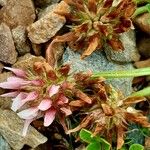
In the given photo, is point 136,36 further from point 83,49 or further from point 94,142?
point 94,142

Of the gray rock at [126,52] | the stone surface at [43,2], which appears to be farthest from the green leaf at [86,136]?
the stone surface at [43,2]

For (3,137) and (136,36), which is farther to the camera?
(136,36)

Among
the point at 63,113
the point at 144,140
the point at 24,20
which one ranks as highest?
the point at 24,20

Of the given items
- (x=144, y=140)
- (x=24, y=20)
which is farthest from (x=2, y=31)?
(x=144, y=140)

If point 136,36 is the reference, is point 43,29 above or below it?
above

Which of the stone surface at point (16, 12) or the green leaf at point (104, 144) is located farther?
the stone surface at point (16, 12)

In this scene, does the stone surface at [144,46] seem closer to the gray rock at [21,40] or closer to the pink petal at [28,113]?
the gray rock at [21,40]

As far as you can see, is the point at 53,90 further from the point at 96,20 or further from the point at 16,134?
the point at 96,20
